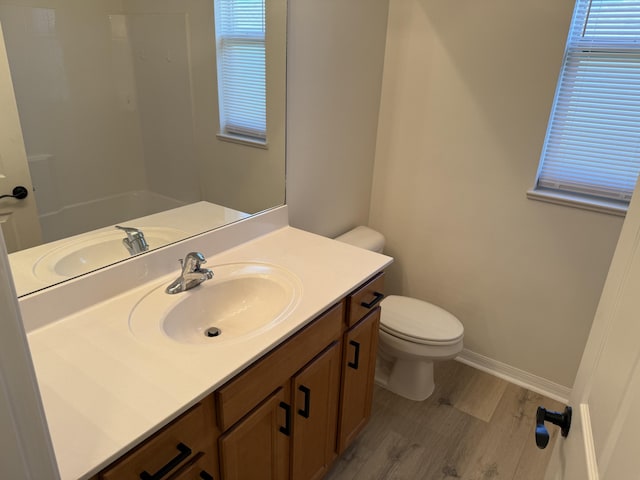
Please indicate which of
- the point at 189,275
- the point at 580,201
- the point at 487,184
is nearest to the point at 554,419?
the point at 189,275

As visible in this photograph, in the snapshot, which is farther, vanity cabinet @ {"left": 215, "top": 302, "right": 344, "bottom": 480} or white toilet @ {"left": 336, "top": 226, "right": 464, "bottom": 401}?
white toilet @ {"left": 336, "top": 226, "right": 464, "bottom": 401}

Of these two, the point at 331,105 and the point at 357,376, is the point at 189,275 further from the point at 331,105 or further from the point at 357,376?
the point at 331,105

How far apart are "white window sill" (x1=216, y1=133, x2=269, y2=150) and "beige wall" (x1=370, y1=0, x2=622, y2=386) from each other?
899 mm

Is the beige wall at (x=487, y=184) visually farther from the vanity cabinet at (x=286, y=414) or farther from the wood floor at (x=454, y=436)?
the vanity cabinet at (x=286, y=414)

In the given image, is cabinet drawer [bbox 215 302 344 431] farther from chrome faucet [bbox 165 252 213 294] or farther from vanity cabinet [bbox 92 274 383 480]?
chrome faucet [bbox 165 252 213 294]

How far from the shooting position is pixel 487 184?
7.41ft

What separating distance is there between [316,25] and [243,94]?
450 mm

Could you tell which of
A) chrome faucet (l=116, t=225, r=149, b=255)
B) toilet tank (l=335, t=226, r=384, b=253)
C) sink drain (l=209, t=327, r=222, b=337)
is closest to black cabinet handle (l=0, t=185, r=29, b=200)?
chrome faucet (l=116, t=225, r=149, b=255)

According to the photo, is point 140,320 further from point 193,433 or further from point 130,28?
point 130,28

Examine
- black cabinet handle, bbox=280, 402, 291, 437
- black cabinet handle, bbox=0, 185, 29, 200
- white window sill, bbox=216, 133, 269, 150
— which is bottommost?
black cabinet handle, bbox=280, 402, 291, 437

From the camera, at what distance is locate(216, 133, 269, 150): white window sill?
5.57 ft

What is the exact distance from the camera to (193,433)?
1.02m

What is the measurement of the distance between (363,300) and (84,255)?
0.92 m

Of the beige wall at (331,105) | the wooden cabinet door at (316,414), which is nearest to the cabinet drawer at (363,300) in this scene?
the wooden cabinet door at (316,414)
